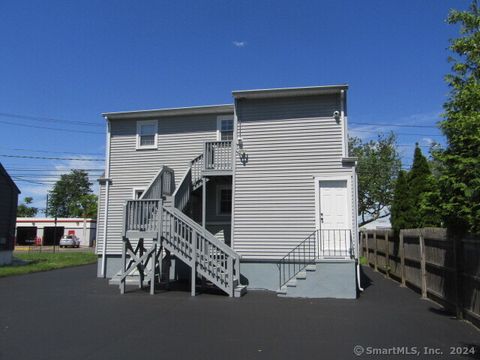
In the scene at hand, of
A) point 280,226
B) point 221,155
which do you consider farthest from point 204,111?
point 280,226

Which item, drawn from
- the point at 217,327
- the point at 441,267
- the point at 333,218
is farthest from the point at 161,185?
the point at 441,267

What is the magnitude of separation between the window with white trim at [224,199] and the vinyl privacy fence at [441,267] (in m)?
5.86

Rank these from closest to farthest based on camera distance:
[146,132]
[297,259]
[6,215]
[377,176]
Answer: [297,259] → [146,132] → [6,215] → [377,176]

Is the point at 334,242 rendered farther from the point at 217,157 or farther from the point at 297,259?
the point at 217,157

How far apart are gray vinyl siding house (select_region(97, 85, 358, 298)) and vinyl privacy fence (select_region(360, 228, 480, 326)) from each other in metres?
1.75

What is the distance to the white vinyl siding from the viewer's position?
1260 centimetres

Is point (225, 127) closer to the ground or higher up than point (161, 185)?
higher up

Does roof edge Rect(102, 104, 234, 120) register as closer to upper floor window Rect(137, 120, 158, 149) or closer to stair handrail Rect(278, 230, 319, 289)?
upper floor window Rect(137, 120, 158, 149)

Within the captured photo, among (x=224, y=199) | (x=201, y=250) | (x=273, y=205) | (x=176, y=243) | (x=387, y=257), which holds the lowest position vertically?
(x=387, y=257)

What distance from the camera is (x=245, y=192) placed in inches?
516

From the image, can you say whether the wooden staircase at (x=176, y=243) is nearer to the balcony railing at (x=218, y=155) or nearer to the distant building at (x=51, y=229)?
the balcony railing at (x=218, y=155)

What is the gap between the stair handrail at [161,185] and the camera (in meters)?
12.9

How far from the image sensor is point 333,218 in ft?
40.5

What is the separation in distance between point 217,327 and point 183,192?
686 cm
